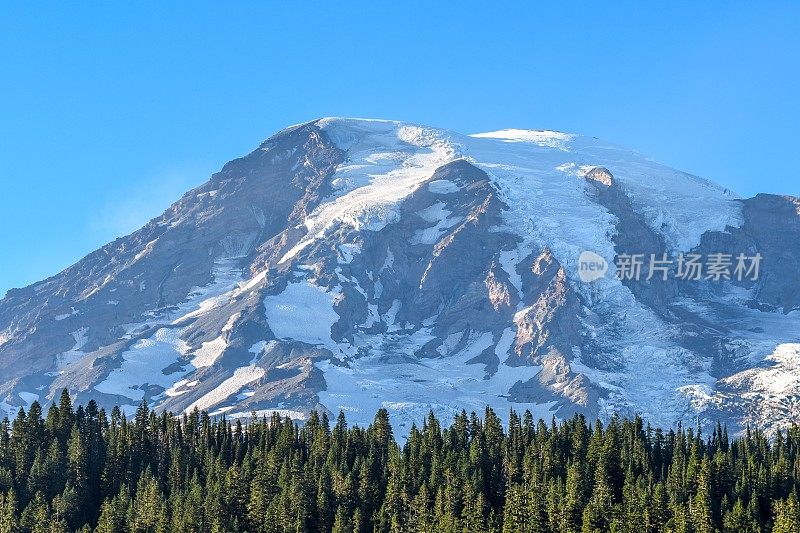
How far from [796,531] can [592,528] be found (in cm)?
2760

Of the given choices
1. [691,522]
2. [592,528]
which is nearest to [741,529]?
[691,522]

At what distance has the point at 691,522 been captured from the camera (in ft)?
651

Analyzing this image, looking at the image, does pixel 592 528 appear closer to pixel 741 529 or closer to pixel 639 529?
pixel 639 529

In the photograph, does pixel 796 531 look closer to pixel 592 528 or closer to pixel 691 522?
pixel 691 522

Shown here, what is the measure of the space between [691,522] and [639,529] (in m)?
7.28

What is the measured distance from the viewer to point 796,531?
191625 mm

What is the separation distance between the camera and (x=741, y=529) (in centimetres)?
19775

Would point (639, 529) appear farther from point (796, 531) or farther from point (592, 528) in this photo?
point (796, 531)

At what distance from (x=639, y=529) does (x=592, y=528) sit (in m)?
6.52

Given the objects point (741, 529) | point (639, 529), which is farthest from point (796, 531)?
point (639, 529)

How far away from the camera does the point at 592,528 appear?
199 meters

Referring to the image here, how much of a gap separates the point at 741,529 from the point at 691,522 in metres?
6.91

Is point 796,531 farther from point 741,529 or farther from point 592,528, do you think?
point 592,528
